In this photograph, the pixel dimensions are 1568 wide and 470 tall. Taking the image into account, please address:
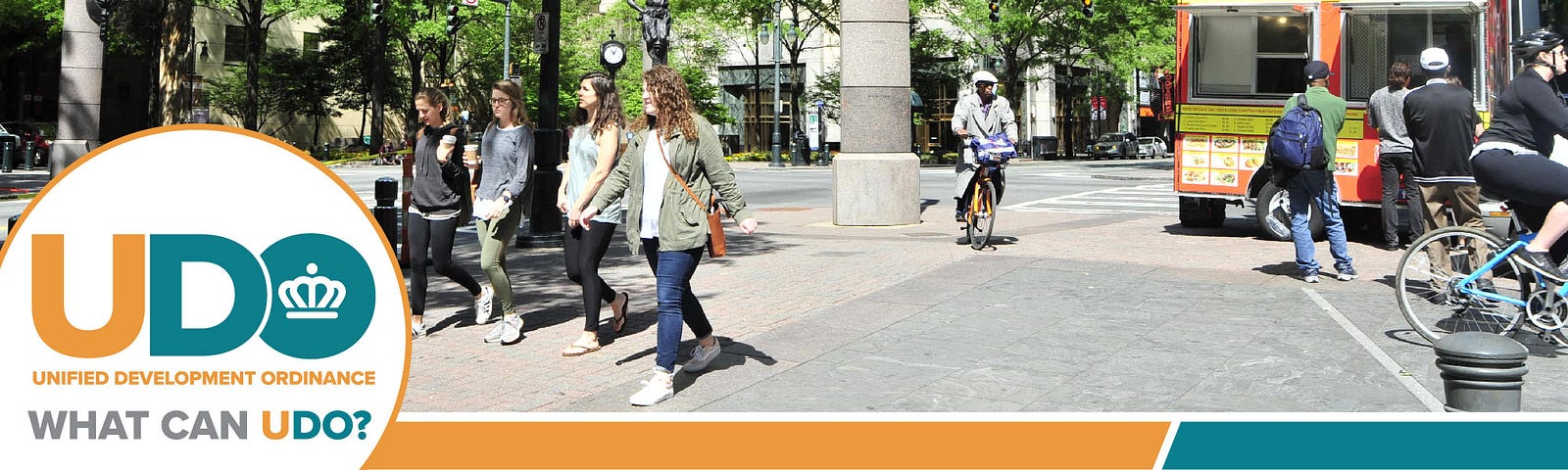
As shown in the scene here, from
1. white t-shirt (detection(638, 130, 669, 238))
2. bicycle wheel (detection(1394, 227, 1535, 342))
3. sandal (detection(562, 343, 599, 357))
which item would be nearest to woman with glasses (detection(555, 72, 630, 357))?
sandal (detection(562, 343, 599, 357))

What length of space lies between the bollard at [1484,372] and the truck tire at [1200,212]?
10.6 metres

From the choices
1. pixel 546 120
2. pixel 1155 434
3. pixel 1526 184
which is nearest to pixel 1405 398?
pixel 1526 184

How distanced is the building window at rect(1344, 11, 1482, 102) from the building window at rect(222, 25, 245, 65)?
53.7 metres

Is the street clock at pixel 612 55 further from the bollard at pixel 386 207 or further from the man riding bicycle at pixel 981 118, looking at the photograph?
the bollard at pixel 386 207

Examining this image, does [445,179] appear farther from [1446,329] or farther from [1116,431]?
[1446,329]

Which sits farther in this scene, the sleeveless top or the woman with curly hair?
the sleeveless top

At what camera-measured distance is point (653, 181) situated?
6383 millimetres

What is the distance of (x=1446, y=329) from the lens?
7652 mm

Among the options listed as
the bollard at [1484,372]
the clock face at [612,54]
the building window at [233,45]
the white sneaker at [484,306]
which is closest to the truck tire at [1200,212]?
the clock face at [612,54]

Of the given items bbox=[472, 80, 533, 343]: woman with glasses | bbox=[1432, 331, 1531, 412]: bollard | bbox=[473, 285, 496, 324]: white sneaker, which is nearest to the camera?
bbox=[1432, 331, 1531, 412]: bollard

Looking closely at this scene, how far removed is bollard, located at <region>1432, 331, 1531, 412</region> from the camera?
447 cm

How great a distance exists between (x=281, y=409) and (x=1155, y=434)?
275cm

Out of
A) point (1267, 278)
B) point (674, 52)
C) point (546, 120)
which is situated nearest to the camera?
point (1267, 278)

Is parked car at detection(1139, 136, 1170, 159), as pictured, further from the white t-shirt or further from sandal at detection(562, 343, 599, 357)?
the white t-shirt
